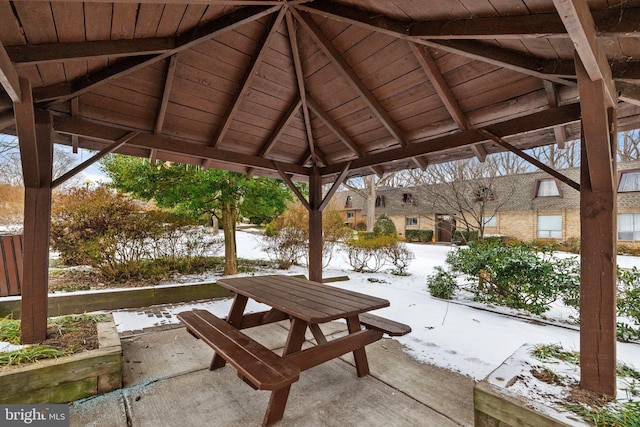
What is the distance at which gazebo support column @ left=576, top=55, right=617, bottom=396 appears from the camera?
1862 mm

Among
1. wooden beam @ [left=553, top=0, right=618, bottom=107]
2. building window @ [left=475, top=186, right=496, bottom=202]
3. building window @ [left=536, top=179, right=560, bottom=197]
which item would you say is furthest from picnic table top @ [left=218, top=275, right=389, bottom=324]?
building window @ [left=536, top=179, right=560, bottom=197]

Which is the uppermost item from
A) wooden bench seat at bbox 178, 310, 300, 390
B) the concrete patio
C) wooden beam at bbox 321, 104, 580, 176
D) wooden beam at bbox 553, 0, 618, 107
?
wooden beam at bbox 321, 104, 580, 176

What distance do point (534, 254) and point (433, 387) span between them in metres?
3.83

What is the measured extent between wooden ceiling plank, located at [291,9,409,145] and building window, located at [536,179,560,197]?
1707cm

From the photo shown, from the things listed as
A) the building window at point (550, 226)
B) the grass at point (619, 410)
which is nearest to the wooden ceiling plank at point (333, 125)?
the grass at point (619, 410)

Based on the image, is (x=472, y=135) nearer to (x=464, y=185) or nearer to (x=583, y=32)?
(x=583, y=32)

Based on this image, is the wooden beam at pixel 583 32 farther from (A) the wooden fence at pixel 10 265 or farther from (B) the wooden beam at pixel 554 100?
(A) the wooden fence at pixel 10 265

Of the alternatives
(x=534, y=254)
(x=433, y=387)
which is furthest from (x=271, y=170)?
(x=534, y=254)

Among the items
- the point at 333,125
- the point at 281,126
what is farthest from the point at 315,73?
the point at 281,126

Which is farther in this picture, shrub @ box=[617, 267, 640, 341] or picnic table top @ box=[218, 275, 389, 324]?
shrub @ box=[617, 267, 640, 341]

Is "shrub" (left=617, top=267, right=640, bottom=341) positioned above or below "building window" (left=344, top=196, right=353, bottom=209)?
below

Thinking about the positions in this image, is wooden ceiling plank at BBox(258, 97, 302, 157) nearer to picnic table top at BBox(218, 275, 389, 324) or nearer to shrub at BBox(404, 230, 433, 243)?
picnic table top at BBox(218, 275, 389, 324)

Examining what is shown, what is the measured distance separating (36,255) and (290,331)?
2.49 metres

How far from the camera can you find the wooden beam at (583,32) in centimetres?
116
